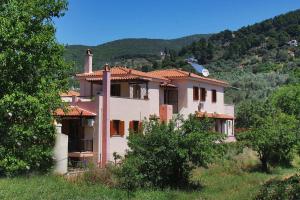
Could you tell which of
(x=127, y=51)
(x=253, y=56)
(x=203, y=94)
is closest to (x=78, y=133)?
(x=203, y=94)

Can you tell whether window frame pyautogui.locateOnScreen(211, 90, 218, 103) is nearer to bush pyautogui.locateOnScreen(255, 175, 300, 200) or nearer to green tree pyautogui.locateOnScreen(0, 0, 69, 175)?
green tree pyautogui.locateOnScreen(0, 0, 69, 175)

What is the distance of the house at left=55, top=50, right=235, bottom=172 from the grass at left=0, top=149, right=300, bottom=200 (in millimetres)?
4645

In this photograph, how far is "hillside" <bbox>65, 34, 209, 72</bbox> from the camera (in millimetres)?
102231

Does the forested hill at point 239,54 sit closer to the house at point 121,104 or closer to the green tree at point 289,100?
the green tree at point 289,100

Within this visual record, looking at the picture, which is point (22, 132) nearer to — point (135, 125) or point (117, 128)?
point (117, 128)

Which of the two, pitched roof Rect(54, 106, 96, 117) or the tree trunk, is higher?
pitched roof Rect(54, 106, 96, 117)

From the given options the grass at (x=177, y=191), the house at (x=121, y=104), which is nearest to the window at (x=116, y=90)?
the house at (x=121, y=104)

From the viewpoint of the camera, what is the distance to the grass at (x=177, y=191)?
78.4 feet

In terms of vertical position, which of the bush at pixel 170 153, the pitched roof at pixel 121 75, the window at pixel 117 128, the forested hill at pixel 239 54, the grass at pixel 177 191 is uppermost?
the forested hill at pixel 239 54

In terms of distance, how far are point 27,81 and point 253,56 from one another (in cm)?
9726

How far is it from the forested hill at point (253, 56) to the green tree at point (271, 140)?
34254 mm

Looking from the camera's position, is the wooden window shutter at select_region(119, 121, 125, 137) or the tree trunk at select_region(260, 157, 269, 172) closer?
the wooden window shutter at select_region(119, 121, 125, 137)

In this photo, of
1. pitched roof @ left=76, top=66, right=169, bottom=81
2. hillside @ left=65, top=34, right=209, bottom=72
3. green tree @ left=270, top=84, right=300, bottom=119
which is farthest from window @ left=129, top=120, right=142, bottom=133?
hillside @ left=65, top=34, right=209, bottom=72

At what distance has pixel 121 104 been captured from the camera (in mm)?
40000
